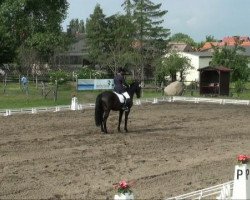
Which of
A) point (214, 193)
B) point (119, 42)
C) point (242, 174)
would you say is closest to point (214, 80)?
point (119, 42)

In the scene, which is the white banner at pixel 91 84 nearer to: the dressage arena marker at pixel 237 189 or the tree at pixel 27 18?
the tree at pixel 27 18

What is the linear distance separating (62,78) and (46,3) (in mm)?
10718

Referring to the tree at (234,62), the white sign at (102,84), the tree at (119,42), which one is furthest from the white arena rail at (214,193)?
the tree at (119,42)

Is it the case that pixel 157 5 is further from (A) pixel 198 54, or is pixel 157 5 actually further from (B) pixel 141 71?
(A) pixel 198 54

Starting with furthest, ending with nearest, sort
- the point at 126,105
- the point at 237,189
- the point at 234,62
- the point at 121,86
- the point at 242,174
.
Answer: the point at 234,62
the point at 126,105
the point at 121,86
the point at 242,174
the point at 237,189

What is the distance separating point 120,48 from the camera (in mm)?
60031

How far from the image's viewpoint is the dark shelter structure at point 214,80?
3767 centimetres

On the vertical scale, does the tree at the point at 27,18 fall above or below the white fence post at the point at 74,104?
above

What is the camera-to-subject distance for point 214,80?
39.2m

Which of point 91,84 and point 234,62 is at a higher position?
point 234,62

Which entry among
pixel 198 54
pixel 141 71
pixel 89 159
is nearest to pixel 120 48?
pixel 141 71

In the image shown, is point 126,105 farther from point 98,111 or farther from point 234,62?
point 234,62

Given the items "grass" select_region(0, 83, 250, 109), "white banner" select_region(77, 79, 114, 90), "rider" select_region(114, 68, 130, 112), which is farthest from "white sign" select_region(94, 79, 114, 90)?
"rider" select_region(114, 68, 130, 112)

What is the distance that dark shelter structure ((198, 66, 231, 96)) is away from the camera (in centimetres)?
3767
